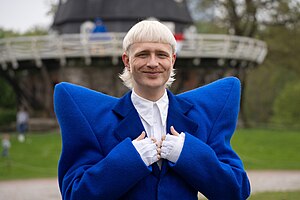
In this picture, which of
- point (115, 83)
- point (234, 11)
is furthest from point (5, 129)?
point (234, 11)

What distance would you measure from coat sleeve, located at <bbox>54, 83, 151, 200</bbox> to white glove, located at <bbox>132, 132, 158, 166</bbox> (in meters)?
0.02

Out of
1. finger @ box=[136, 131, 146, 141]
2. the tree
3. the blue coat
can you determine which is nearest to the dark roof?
the tree

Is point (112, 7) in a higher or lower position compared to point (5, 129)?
higher

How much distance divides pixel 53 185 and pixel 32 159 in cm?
485

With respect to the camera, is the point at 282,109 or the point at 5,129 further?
the point at 282,109

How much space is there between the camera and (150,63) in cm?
311

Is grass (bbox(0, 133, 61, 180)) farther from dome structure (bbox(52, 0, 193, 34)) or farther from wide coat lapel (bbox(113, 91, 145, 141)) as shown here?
wide coat lapel (bbox(113, 91, 145, 141))

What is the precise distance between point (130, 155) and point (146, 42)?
1.75 ft

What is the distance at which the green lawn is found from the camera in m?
15.9

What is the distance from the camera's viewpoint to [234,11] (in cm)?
3038

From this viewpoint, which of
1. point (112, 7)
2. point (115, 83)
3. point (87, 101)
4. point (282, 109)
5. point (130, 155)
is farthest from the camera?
point (282, 109)

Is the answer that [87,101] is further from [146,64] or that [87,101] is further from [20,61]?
[20,61]

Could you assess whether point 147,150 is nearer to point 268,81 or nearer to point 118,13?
point 118,13

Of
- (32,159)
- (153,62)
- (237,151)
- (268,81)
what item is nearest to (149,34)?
(153,62)
